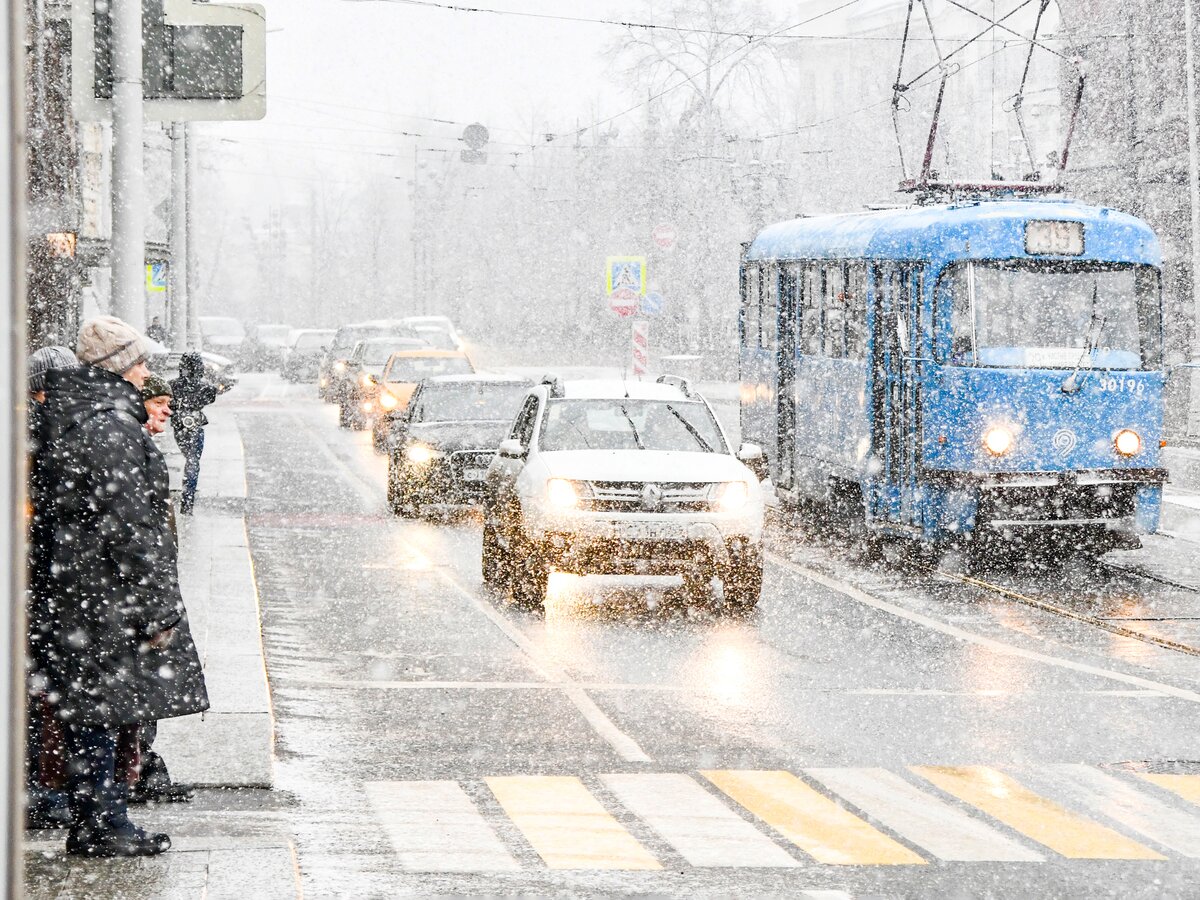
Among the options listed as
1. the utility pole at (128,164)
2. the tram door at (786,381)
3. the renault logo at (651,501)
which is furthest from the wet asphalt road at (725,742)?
the tram door at (786,381)

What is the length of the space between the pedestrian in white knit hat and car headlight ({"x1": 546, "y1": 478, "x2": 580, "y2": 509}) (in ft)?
24.2

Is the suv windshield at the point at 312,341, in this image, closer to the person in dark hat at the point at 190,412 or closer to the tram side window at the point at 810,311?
the person in dark hat at the point at 190,412

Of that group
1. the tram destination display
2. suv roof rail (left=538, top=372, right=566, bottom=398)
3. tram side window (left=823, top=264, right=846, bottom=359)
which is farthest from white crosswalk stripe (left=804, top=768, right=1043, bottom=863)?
tram side window (left=823, top=264, right=846, bottom=359)

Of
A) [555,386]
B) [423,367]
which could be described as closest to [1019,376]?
[555,386]

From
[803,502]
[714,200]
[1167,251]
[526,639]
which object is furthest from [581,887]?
[714,200]

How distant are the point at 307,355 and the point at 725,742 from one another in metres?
49.8

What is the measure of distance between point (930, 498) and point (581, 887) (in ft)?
32.8

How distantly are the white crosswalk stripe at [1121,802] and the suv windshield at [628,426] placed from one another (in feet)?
20.8

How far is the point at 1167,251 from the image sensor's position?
128 ft

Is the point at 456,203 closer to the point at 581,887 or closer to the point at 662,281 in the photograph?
the point at 662,281

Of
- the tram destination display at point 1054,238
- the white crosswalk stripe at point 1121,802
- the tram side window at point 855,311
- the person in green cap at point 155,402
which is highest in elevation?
the tram destination display at point 1054,238

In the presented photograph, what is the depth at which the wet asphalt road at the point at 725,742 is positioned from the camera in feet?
22.7

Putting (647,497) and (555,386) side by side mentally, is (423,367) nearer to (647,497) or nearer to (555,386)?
(555,386)

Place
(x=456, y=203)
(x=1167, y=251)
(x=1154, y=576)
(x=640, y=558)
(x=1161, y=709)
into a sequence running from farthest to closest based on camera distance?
(x=456, y=203)
(x=1167, y=251)
(x=1154, y=576)
(x=640, y=558)
(x=1161, y=709)
